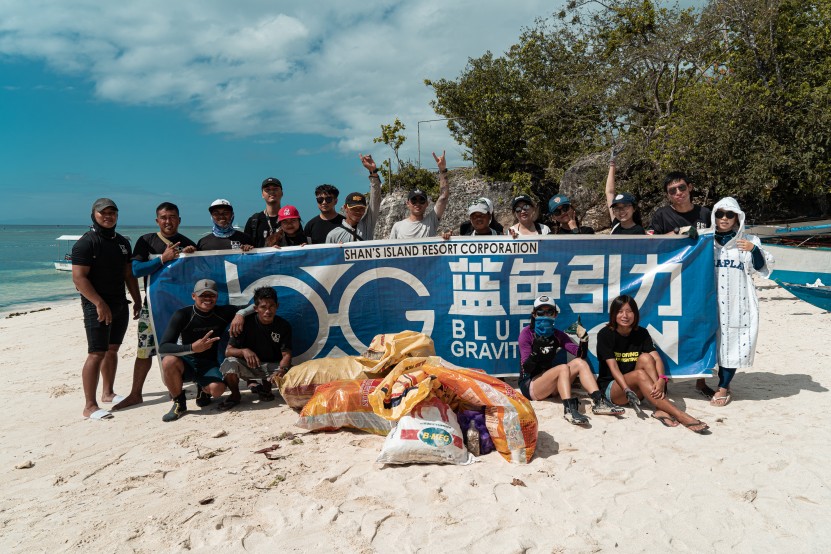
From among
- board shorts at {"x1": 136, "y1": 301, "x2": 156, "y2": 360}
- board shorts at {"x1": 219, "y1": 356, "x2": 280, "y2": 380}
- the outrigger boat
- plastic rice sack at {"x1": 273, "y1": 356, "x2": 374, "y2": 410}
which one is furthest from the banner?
the outrigger boat

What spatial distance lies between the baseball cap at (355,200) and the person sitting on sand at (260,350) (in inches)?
51.2

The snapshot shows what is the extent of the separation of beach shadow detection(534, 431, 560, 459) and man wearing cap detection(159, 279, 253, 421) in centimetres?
291

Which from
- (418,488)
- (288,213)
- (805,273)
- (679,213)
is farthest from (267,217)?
(805,273)

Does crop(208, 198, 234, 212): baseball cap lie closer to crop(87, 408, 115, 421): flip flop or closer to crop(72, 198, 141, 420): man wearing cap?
crop(72, 198, 141, 420): man wearing cap

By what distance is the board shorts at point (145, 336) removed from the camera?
16.9 feet

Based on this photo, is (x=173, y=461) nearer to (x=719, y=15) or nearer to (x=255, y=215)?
(x=255, y=215)

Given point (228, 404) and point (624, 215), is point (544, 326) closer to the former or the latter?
point (624, 215)

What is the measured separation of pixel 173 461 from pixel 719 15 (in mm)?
17275

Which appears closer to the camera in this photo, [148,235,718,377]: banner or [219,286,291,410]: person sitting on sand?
A: [219,286,291,410]: person sitting on sand

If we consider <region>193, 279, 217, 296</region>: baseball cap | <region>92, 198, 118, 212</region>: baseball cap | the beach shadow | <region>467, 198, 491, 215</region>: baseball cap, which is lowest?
the beach shadow

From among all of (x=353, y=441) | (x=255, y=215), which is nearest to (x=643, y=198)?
(x=255, y=215)

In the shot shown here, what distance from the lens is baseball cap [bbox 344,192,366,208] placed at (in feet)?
18.1

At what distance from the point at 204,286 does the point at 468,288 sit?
2.58 metres

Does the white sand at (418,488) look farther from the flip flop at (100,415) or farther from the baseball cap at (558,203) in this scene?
the baseball cap at (558,203)
